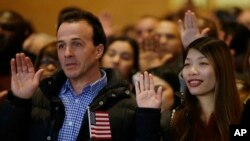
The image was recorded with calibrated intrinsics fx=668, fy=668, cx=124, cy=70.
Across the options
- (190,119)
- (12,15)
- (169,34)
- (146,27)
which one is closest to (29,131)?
(190,119)

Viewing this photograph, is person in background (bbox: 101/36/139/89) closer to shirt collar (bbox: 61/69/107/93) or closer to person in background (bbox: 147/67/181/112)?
person in background (bbox: 147/67/181/112)

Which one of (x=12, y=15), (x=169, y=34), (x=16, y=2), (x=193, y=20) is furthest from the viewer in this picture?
(x=16, y=2)

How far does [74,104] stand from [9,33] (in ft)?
5.81

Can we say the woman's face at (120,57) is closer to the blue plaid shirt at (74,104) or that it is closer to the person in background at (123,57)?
the person in background at (123,57)

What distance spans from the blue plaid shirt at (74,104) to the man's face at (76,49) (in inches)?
3.5

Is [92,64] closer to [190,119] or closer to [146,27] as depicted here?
[190,119]

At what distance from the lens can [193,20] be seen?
4387mm

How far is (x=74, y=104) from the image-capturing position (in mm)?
3748

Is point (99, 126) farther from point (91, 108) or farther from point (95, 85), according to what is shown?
point (95, 85)

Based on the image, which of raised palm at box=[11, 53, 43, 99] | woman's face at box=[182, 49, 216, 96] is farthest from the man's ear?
woman's face at box=[182, 49, 216, 96]

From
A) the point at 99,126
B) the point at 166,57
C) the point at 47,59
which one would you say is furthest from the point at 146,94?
the point at 166,57

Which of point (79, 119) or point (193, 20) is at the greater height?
point (193, 20)

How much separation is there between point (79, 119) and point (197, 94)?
0.67 meters

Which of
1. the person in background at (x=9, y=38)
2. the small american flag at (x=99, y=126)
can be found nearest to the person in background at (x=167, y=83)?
the small american flag at (x=99, y=126)
